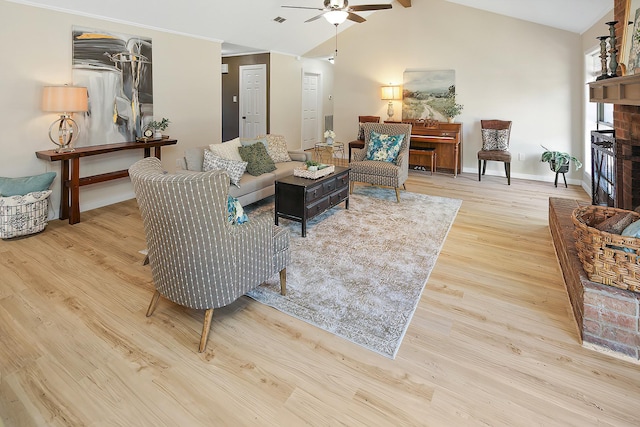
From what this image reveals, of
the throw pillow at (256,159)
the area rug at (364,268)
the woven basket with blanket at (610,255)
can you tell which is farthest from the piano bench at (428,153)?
the woven basket with blanket at (610,255)

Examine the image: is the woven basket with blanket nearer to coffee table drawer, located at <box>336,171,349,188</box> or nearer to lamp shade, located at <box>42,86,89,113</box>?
coffee table drawer, located at <box>336,171,349,188</box>

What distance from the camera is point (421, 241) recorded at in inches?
143

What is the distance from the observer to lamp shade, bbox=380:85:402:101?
7320 mm

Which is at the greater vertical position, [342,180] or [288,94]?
[288,94]

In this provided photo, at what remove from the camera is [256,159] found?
4.44 metres

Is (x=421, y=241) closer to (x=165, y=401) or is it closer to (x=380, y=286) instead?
(x=380, y=286)

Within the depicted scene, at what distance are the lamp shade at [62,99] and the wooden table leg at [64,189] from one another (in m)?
0.61

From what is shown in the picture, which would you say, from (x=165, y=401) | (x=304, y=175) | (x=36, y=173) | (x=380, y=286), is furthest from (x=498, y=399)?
(x=36, y=173)

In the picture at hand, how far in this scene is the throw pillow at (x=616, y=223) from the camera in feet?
7.33

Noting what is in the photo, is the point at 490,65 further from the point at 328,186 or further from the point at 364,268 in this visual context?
the point at 364,268

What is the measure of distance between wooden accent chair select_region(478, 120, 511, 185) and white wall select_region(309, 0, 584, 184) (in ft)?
0.88

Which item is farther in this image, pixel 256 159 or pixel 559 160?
pixel 559 160

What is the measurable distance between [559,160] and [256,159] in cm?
480

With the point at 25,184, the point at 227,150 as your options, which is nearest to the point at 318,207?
the point at 227,150
